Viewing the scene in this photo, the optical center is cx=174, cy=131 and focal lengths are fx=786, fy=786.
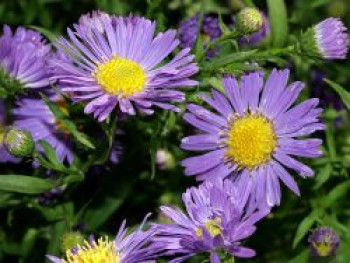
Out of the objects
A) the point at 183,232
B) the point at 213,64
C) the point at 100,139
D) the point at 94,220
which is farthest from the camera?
the point at 94,220

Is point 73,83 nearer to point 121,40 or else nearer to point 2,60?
point 121,40

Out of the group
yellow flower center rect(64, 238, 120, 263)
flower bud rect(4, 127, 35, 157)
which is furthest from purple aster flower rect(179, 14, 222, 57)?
yellow flower center rect(64, 238, 120, 263)

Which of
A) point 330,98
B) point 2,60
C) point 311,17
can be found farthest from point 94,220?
point 311,17

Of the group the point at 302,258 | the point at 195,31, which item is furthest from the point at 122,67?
the point at 302,258

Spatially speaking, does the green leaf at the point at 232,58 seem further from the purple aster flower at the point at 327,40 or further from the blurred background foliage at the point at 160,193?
the purple aster flower at the point at 327,40

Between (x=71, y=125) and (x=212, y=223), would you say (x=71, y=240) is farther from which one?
(x=212, y=223)

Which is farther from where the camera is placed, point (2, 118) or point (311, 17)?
point (311, 17)

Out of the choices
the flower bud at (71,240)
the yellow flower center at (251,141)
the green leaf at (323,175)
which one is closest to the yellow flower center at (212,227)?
the yellow flower center at (251,141)
